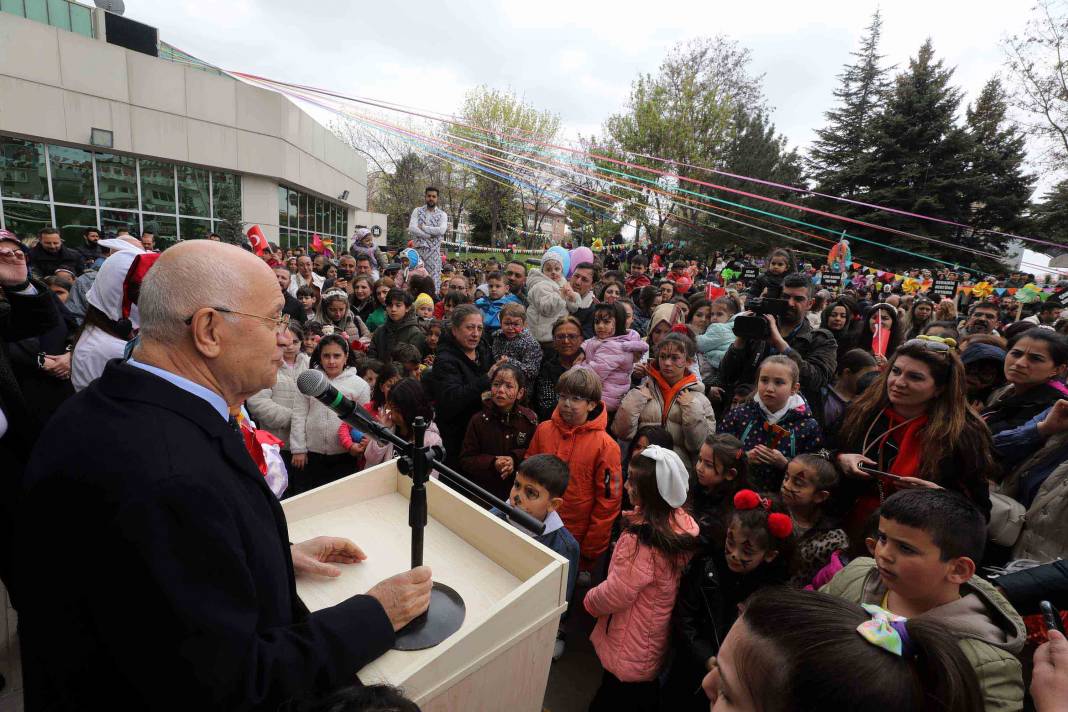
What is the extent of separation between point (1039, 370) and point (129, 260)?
5268 millimetres

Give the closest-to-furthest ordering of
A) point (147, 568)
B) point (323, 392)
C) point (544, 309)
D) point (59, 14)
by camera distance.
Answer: point (147, 568) → point (323, 392) → point (544, 309) → point (59, 14)

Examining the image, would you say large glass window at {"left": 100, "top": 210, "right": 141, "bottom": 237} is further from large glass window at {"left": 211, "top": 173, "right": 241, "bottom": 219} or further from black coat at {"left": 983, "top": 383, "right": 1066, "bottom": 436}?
black coat at {"left": 983, "top": 383, "right": 1066, "bottom": 436}

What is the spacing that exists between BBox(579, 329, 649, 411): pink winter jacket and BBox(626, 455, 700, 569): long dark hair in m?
1.73

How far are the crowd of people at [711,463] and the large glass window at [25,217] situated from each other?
491 inches

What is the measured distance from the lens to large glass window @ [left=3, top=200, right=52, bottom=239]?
13102 millimetres

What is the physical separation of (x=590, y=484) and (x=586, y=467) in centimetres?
12

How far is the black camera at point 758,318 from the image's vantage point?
12.8 ft

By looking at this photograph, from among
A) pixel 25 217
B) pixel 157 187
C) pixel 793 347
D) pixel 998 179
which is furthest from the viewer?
pixel 998 179

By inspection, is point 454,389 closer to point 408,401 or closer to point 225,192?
point 408,401

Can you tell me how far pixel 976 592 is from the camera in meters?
1.69

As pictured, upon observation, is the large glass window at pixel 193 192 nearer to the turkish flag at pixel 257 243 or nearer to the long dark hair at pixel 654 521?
the turkish flag at pixel 257 243

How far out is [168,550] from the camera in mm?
946

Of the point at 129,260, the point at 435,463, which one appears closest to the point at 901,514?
the point at 435,463

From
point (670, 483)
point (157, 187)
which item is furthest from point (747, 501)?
point (157, 187)
